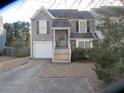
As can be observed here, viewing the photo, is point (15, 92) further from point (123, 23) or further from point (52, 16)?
point (52, 16)

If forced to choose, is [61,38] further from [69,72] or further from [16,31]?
[16,31]

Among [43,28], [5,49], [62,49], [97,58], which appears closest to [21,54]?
[5,49]

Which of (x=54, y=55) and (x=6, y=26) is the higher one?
(x=6, y=26)

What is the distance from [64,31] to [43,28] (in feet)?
9.40

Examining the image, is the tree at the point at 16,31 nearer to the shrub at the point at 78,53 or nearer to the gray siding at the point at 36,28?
the gray siding at the point at 36,28

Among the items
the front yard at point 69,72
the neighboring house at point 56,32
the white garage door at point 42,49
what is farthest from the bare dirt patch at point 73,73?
the white garage door at point 42,49

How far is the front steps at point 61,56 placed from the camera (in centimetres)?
4125

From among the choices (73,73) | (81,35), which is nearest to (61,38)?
(81,35)

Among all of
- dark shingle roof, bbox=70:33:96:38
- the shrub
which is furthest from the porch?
dark shingle roof, bbox=70:33:96:38

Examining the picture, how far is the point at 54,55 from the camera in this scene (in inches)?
1655

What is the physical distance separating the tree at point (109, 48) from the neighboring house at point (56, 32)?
26.6 meters

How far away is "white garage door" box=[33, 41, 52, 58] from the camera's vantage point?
4756 centimetres

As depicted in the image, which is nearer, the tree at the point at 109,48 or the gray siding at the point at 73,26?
the tree at the point at 109,48

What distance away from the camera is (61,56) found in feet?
138
